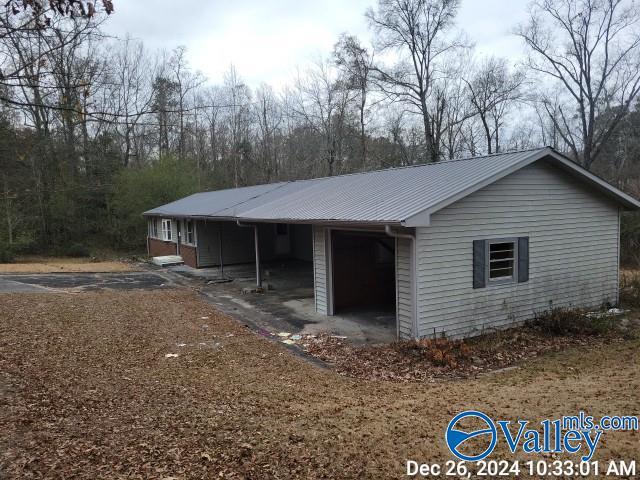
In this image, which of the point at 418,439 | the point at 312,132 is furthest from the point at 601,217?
the point at 312,132

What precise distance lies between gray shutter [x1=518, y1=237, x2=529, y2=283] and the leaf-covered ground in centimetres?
186

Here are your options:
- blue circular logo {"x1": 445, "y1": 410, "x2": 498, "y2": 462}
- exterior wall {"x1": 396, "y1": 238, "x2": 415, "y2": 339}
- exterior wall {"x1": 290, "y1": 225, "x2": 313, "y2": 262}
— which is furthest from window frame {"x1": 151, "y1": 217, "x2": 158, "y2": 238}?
blue circular logo {"x1": 445, "y1": 410, "x2": 498, "y2": 462}

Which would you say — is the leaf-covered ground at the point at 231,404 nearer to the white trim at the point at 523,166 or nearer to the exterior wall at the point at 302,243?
the white trim at the point at 523,166

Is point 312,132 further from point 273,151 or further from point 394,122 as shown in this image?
point 394,122

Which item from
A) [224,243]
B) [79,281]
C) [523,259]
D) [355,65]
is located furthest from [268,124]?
[523,259]

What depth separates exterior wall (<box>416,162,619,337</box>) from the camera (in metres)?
9.02

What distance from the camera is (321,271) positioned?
11555mm

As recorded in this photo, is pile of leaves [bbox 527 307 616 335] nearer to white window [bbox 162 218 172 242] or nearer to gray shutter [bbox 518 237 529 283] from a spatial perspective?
gray shutter [bbox 518 237 529 283]

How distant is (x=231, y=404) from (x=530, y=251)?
7.76 metres

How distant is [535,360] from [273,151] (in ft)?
114

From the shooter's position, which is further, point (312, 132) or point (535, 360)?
point (312, 132)

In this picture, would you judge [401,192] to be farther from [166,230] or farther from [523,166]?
[166,230]

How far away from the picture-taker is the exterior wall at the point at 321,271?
11349 mm

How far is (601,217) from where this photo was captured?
1194 centimetres
